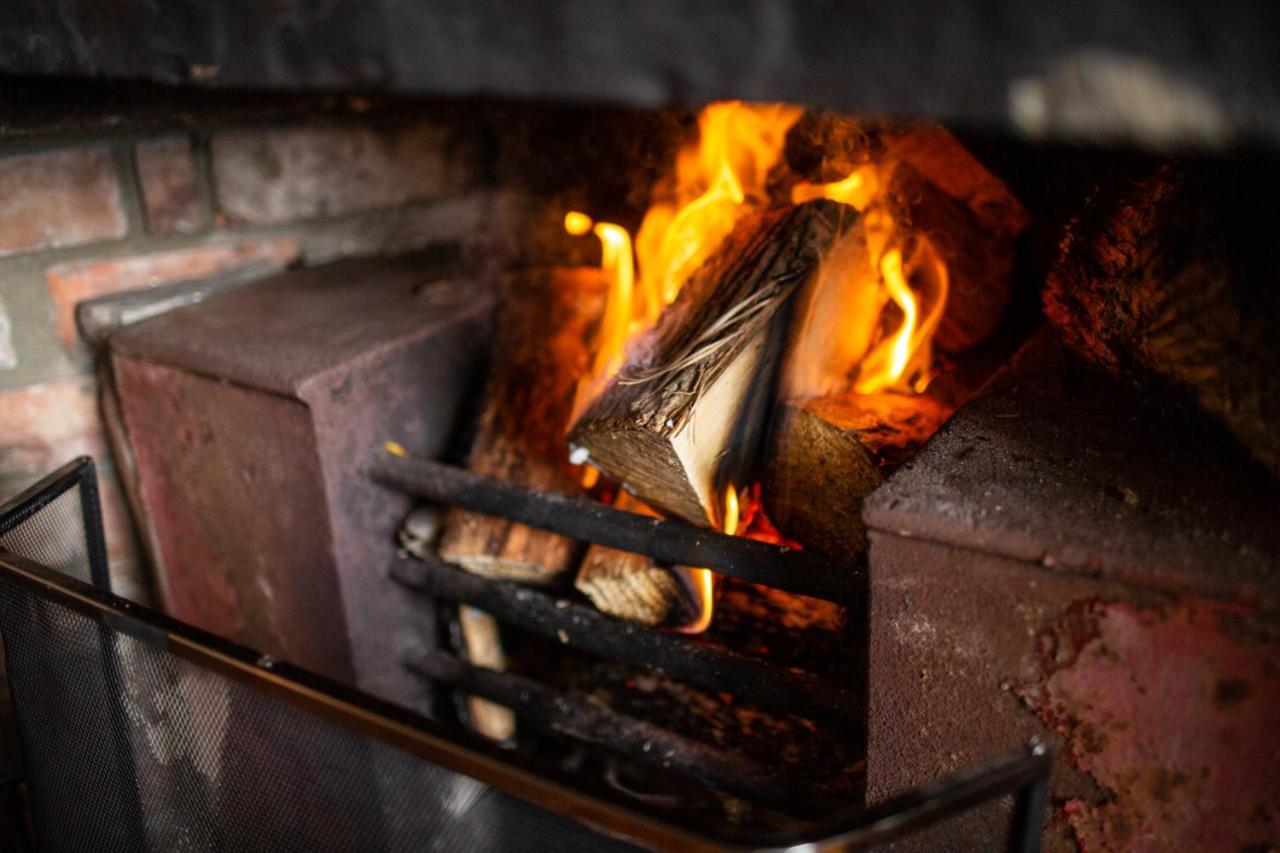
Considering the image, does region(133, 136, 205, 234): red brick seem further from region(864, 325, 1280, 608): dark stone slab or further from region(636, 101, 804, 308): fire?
region(864, 325, 1280, 608): dark stone slab

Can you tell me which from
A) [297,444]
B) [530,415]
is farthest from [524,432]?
[297,444]

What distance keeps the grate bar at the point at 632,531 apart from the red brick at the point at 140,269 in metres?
0.53

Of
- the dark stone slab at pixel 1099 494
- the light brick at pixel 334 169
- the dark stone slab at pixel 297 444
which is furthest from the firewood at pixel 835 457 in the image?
the light brick at pixel 334 169

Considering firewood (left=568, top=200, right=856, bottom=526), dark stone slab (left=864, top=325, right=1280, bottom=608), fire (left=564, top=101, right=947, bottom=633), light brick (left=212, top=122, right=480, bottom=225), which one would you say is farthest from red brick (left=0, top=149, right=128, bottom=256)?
dark stone slab (left=864, top=325, right=1280, bottom=608)

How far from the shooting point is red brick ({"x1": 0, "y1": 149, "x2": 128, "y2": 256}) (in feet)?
4.46

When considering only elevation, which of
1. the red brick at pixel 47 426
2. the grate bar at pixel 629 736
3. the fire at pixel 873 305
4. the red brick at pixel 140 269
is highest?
the red brick at pixel 140 269

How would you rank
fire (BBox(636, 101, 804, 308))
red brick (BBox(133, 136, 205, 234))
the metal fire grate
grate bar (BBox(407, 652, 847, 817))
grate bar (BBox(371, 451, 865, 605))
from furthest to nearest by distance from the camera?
red brick (BBox(133, 136, 205, 234)) < fire (BBox(636, 101, 804, 308)) < grate bar (BBox(407, 652, 847, 817)) < grate bar (BBox(371, 451, 865, 605)) < the metal fire grate

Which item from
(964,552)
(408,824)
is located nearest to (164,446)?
(408,824)

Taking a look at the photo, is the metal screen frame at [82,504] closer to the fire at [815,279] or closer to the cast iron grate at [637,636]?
the cast iron grate at [637,636]

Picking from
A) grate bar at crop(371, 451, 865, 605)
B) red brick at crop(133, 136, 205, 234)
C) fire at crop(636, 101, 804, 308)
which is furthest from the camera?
red brick at crop(133, 136, 205, 234)

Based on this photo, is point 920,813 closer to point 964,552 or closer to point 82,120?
point 964,552

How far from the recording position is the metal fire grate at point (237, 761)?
0.62 meters

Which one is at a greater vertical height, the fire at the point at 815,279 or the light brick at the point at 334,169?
the light brick at the point at 334,169

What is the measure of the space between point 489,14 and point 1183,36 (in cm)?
40
